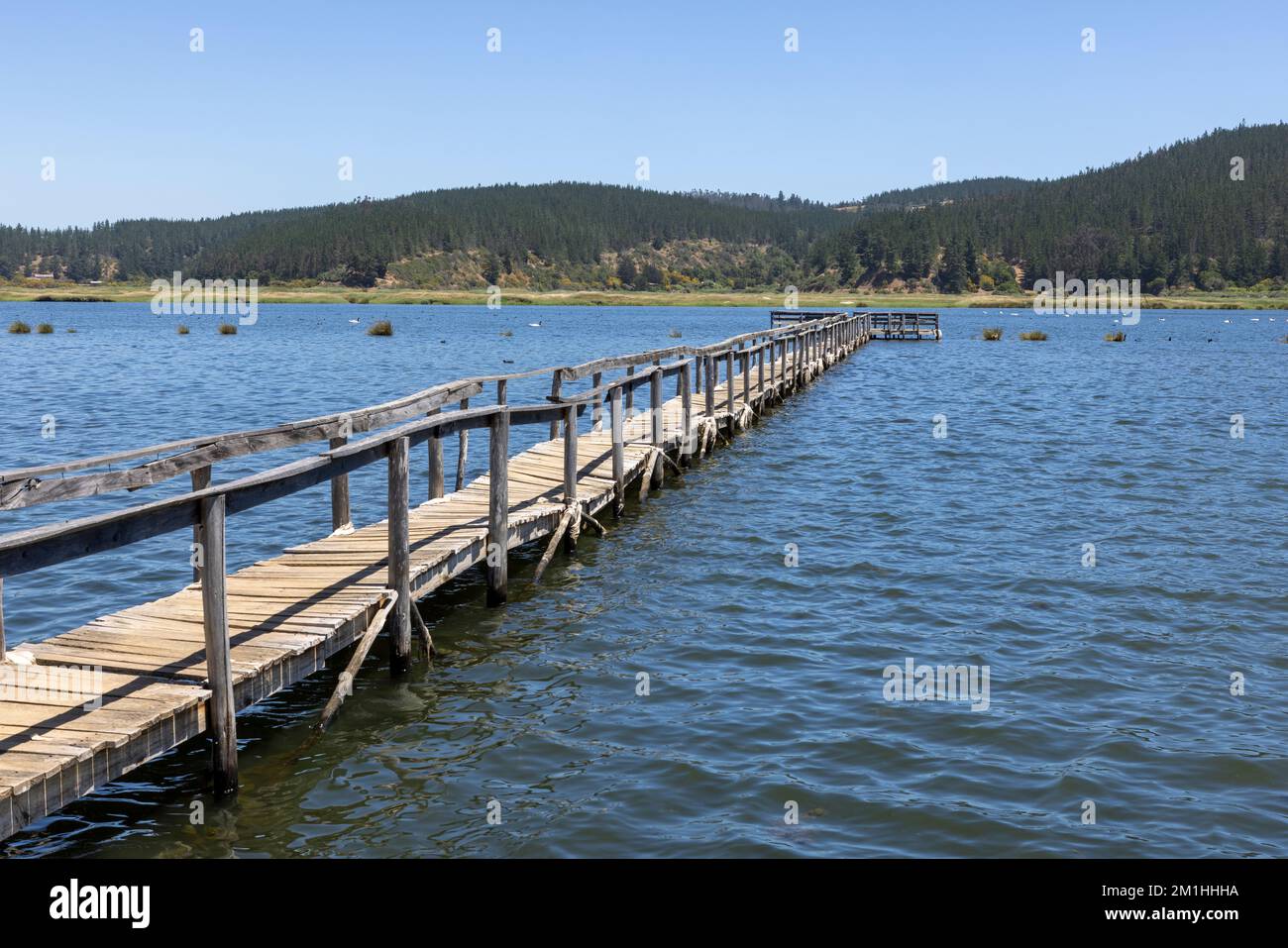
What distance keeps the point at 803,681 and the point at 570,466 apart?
18.2ft

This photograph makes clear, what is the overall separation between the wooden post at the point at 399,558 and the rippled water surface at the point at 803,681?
0.29 metres

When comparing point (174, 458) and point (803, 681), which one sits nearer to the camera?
point (174, 458)

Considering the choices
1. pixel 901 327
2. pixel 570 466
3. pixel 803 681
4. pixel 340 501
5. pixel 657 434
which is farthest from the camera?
pixel 901 327

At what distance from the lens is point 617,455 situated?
17625 mm

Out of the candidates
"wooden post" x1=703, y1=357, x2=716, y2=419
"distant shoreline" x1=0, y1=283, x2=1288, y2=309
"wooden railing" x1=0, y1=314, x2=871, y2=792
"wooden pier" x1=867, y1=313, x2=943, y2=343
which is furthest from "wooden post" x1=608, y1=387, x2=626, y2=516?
"distant shoreline" x1=0, y1=283, x2=1288, y2=309

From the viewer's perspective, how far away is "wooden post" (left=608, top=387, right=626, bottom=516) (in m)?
17.3

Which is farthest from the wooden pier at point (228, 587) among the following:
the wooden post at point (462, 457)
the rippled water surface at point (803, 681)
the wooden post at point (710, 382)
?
the wooden post at point (710, 382)

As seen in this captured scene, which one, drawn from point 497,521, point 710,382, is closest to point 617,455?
point 497,521

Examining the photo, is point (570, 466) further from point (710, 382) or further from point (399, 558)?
point (710, 382)

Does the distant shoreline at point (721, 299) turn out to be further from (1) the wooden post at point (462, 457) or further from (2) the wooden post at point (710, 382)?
(1) the wooden post at point (462, 457)

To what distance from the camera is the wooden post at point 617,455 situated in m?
17.3

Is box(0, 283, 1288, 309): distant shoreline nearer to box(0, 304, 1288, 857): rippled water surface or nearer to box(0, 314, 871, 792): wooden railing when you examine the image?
box(0, 304, 1288, 857): rippled water surface

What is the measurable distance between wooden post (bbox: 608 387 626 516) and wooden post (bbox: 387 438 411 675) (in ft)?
23.1
